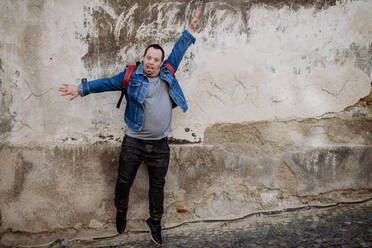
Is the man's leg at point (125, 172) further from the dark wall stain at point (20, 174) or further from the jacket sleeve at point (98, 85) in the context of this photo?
the dark wall stain at point (20, 174)

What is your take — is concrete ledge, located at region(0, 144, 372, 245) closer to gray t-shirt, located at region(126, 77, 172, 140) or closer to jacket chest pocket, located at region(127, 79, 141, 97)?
gray t-shirt, located at region(126, 77, 172, 140)

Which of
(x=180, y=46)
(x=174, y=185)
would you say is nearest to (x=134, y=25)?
(x=180, y=46)

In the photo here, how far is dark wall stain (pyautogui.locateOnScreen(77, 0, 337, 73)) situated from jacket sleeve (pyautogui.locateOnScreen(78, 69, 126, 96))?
13.6 inches

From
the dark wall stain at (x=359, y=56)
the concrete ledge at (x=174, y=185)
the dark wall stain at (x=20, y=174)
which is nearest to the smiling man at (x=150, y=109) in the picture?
the concrete ledge at (x=174, y=185)

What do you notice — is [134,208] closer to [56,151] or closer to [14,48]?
[56,151]

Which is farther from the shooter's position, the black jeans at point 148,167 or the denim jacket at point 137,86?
the black jeans at point 148,167

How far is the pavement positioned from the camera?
8.14 feet

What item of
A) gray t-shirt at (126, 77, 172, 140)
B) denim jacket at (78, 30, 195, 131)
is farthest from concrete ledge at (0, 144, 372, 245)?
denim jacket at (78, 30, 195, 131)

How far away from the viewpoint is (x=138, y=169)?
108 inches

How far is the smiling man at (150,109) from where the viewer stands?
2291 millimetres

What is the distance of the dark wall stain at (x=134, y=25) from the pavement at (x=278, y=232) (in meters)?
1.63

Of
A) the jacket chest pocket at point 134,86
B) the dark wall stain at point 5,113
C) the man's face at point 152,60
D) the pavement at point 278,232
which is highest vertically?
the man's face at point 152,60

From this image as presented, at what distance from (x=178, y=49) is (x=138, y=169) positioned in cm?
119

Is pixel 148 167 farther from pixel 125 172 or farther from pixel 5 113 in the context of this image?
pixel 5 113
